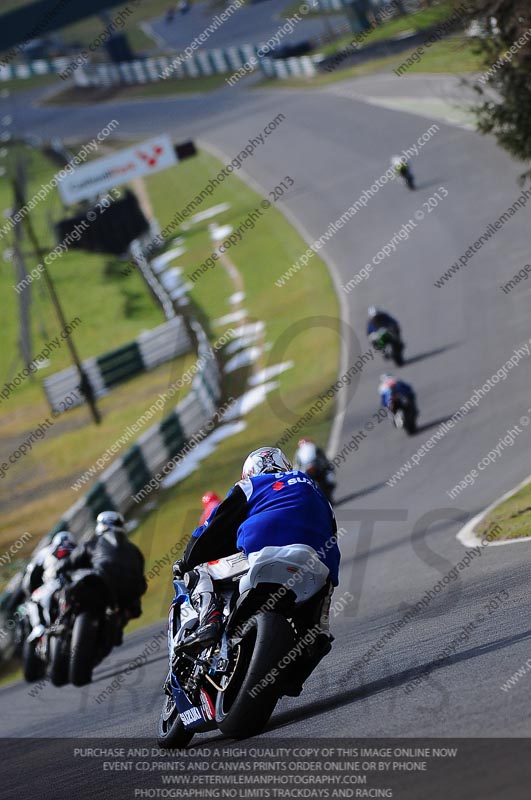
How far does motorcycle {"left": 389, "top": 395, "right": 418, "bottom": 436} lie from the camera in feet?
71.6

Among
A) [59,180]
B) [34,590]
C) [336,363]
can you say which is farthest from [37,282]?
[34,590]

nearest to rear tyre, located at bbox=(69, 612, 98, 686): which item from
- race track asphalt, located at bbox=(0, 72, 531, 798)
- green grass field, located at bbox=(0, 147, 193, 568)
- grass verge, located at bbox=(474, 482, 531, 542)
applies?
race track asphalt, located at bbox=(0, 72, 531, 798)

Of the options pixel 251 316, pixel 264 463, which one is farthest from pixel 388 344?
pixel 264 463

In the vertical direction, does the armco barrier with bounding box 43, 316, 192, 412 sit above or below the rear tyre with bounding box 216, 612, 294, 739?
below

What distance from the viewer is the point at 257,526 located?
7301mm

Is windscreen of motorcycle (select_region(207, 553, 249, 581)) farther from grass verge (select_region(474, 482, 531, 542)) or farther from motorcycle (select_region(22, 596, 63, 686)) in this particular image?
motorcycle (select_region(22, 596, 63, 686))

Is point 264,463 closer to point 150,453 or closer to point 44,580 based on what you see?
point 44,580

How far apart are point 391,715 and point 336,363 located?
76.5ft

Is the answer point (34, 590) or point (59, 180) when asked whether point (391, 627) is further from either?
point (59, 180)

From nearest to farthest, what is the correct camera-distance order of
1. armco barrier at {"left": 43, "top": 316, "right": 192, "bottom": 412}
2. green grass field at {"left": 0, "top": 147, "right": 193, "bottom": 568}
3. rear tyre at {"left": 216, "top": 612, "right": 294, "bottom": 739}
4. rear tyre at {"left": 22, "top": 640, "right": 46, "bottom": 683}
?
rear tyre at {"left": 216, "top": 612, "right": 294, "bottom": 739} < rear tyre at {"left": 22, "top": 640, "right": 46, "bottom": 683} < green grass field at {"left": 0, "top": 147, "right": 193, "bottom": 568} < armco barrier at {"left": 43, "top": 316, "right": 192, "bottom": 412}

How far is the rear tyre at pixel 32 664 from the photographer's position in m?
15.0

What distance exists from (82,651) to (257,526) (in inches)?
246

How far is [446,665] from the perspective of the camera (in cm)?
728

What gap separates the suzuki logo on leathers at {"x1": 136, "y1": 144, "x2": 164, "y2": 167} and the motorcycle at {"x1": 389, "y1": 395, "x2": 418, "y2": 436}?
3028 centimetres
